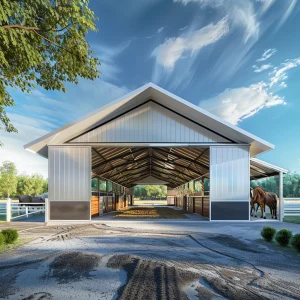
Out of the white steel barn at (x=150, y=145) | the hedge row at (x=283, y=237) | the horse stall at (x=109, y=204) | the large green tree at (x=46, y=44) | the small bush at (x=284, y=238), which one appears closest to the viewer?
the large green tree at (x=46, y=44)

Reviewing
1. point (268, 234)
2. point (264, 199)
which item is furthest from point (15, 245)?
point (264, 199)

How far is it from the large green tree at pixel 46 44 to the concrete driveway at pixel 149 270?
3.71m

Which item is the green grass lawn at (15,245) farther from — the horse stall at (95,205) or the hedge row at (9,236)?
the horse stall at (95,205)

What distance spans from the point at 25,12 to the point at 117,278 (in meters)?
5.13

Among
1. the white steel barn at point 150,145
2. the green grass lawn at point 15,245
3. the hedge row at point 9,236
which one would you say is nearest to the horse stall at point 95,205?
the white steel barn at point 150,145

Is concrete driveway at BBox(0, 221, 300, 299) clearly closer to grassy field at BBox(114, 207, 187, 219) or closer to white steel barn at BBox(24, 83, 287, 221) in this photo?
white steel barn at BBox(24, 83, 287, 221)

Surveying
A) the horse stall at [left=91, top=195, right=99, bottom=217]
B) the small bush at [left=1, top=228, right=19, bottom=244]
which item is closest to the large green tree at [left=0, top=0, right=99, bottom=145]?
the small bush at [left=1, top=228, right=19, bottom=244]

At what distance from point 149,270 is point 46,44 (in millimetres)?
5699

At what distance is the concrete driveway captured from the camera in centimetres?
382

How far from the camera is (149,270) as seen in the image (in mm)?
4766

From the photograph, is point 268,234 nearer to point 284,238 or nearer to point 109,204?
point 284,238

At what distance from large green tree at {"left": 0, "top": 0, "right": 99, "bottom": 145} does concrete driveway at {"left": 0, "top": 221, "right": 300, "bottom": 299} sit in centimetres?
371

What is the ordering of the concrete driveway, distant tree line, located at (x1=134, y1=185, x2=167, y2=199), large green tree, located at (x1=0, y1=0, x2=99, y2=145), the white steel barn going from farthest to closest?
distant tree line, located at (x1=134, y1=185, x2=167, y2=199) → the white steel barn → large green tree, located at (x1=0, y1=0, x2=99, y2=145) → the concrete driveway

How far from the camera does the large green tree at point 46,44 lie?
5.46 metres
